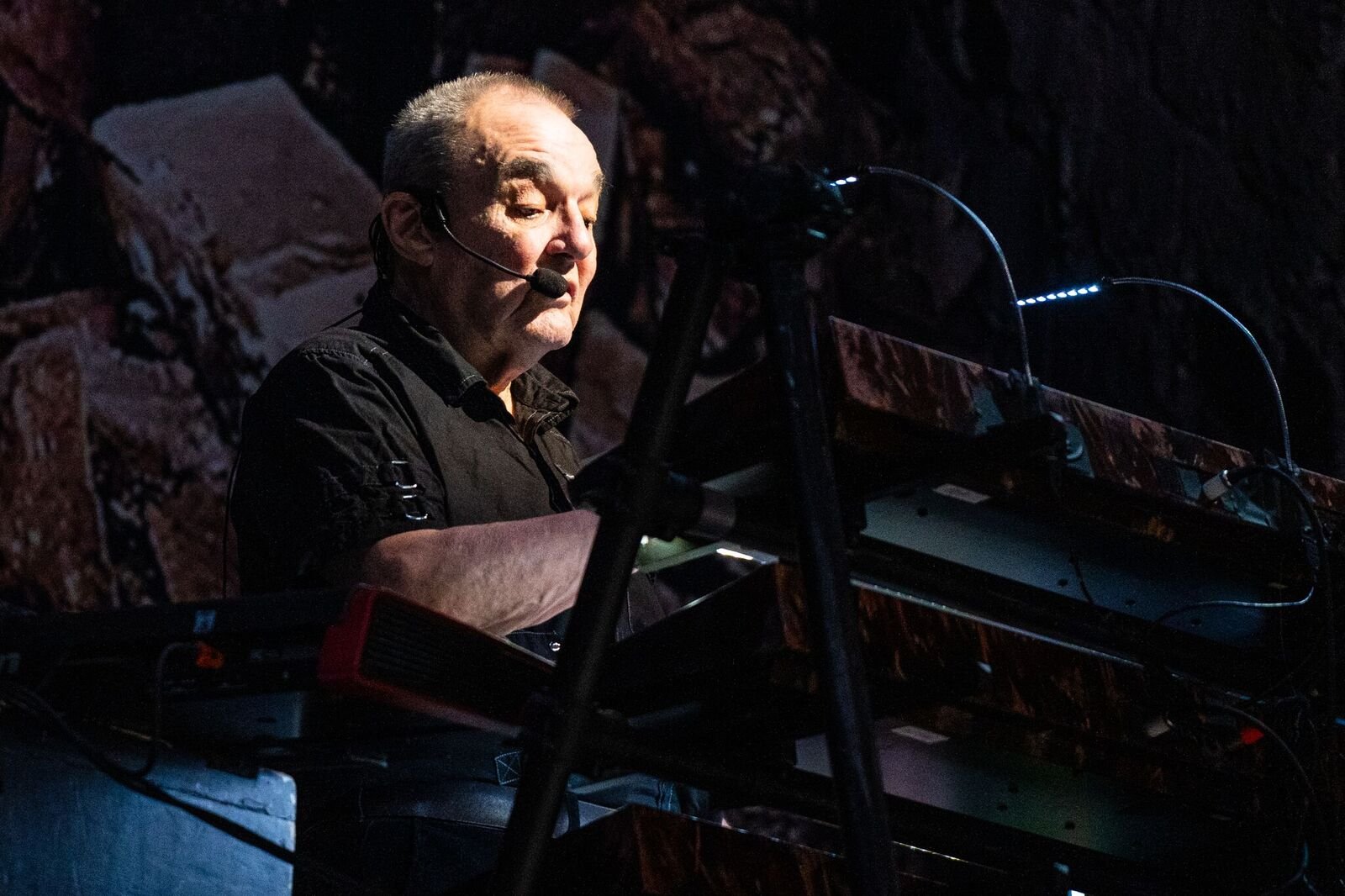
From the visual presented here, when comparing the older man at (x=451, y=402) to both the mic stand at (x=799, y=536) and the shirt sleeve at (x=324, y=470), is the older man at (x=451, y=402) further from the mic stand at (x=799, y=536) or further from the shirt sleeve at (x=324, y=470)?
the mic stand at (x=799, y=536)

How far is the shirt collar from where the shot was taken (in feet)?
6.39

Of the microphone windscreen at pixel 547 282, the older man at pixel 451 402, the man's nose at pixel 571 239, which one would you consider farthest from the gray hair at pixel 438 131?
the microphone windscreen at pixel 547 282

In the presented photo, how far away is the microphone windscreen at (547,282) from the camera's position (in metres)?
1.94

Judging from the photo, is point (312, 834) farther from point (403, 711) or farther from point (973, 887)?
point (973, 887)

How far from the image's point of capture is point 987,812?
4.86 feet

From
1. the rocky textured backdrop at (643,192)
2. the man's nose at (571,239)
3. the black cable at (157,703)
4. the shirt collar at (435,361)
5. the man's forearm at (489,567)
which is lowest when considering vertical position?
the rocky textured backdrop at (643,192)

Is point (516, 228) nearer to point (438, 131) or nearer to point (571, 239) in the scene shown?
point (571, 239)

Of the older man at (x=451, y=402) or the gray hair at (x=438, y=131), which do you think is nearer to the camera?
the older man at (x=451, y=402)

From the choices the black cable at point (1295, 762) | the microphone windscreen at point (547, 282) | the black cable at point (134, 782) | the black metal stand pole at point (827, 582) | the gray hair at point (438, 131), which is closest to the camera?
the black metal stand pole at point (827, 582)

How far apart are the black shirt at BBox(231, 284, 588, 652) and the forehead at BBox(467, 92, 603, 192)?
→ 0.82ft

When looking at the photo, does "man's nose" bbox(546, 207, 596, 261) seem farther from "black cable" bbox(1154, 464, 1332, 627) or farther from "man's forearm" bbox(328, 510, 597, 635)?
"black cable" bbox(1154, 464, 1332, 627)

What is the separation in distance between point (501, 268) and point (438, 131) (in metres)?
0.30

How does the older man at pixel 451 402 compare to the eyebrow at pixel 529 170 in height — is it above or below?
below

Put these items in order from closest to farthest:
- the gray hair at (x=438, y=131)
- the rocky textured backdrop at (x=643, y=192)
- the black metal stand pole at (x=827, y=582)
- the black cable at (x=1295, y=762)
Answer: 1. the black metal stand pole at (x=827, y=582)
2. the black cable at (x=1295, y=762)
3. the gray hair at (x=438, y=131)
4. the rocky textured backdrop at (x=643, y=192)
